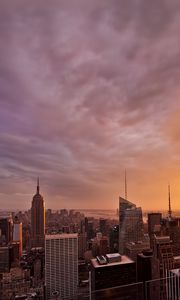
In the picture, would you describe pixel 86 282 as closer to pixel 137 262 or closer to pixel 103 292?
pixel 137 262

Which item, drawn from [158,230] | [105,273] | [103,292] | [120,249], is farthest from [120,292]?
[158,230]

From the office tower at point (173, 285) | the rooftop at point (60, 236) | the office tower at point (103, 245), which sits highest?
the office tower at point (173, 285)

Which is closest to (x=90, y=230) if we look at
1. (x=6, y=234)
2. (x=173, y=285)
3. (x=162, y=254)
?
(x=162, y=254)

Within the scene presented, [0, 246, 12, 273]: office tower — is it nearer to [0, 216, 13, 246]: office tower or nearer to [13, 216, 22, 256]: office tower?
[0, 216, 13, 246]: office tower

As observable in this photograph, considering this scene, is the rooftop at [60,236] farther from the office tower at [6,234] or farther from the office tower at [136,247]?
the office tower at [136,247]

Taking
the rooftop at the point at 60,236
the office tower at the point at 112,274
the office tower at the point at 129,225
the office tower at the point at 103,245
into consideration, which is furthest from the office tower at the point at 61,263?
the office tower at the point at 129,225

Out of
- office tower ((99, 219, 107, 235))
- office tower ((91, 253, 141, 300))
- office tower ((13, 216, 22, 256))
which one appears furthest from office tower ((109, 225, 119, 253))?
office tower ((13, 216, 22, 256))

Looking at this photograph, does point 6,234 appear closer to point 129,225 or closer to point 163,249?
point 129,225
